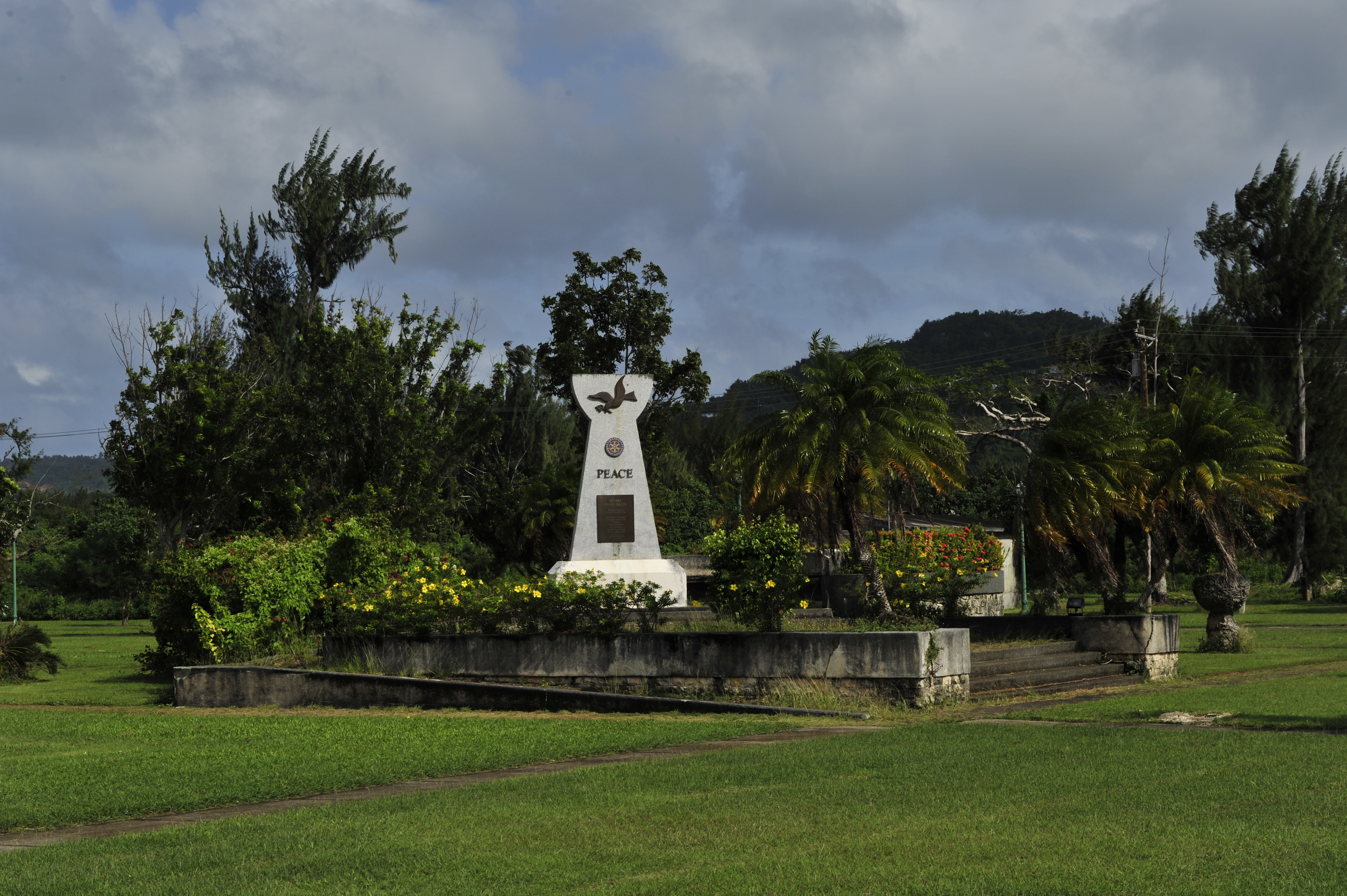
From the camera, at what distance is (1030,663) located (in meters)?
17.4

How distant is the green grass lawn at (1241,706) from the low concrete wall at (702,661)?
1.23 metres

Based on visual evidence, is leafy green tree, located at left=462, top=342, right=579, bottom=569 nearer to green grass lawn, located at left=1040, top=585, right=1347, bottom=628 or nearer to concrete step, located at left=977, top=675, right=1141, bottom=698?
green grass lawn, located at left=1040, top=585, right=1347, bottom=628

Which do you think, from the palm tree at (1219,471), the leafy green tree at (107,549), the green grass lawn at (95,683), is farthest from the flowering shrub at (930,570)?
the leafy green tree at (107,549)

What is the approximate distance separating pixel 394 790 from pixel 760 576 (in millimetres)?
6946

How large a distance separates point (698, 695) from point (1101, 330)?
3955cm

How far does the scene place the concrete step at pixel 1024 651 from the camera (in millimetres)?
16969

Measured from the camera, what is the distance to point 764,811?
7.85 m

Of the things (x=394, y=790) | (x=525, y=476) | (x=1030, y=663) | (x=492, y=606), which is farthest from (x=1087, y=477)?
(x=525, y=476)

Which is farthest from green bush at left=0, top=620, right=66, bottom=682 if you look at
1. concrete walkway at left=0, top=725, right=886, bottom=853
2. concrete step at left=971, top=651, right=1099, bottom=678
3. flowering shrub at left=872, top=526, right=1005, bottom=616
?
concrete step at left=971, top=651, right=1099, bottom=678

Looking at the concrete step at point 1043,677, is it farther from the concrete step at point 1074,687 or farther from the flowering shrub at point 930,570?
the flowering shrub at point 930,570

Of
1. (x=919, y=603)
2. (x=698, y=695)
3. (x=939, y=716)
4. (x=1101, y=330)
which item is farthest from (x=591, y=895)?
(x=1101, y=330)

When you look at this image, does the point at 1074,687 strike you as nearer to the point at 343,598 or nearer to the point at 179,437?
the point at 343,598

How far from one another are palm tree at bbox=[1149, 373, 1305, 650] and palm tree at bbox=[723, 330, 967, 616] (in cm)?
549

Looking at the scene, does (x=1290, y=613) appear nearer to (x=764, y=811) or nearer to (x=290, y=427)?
(x=290, y=427)
